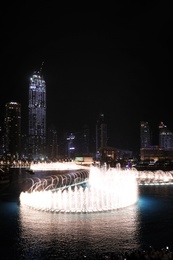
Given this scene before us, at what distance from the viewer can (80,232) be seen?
17.5m

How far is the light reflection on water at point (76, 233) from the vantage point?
1468cm

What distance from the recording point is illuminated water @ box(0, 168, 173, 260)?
14602mm

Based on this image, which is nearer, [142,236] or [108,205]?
[142,236]

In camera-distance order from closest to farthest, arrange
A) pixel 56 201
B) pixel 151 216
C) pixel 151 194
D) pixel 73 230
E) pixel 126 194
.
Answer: pixel 73 230 → pixel 151 216 → pixel 56 201 → pixel 126 194 → pixel 151 194

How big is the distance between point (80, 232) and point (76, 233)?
266mm

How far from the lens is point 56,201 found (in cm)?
2450

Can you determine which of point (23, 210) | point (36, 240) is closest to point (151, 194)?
point (23, 210)

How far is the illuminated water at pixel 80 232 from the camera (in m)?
14.6

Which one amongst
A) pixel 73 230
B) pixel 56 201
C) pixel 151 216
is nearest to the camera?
pixel 73 230

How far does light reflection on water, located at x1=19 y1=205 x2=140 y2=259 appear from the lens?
14.7 meters

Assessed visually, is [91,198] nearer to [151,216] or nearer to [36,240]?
[151,216]

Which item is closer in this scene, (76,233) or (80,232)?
(76,233)

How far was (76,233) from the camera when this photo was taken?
17.3 m

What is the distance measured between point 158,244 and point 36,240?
211 inches
